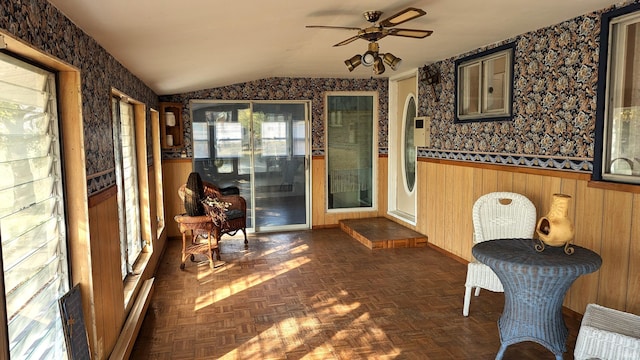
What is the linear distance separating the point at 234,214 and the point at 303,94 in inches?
88.3

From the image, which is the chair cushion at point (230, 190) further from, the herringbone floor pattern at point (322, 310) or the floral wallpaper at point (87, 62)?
the floral wallpaper at point (87, 62)

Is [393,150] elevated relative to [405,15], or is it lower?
lower

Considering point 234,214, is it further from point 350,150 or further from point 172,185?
point 350,150

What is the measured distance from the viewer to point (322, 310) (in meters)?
3.71

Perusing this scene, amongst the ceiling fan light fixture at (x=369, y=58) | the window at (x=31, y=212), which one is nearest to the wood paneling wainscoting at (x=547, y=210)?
the ceiling fan light fixture at (x=369, y=58)

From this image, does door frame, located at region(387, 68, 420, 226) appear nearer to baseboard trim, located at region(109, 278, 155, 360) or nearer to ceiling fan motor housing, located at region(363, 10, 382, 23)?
ceiling fan motor housing, located at region(363, 10, 382, 23)

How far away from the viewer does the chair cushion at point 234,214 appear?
17.9ft

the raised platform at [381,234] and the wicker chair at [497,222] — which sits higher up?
the wicker chair at [497,222]

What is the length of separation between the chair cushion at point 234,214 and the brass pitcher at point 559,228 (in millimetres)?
3588

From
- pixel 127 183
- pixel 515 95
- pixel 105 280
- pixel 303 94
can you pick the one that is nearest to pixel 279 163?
pixel 303 94

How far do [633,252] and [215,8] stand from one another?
3.11m

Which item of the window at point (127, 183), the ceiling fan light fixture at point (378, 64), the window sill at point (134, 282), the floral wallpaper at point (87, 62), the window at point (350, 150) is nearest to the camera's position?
the floral wallpaper at point (87, 62)

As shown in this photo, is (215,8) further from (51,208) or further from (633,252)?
(633,252)

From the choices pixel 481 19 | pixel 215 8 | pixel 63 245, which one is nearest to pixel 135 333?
pixel 63 245
